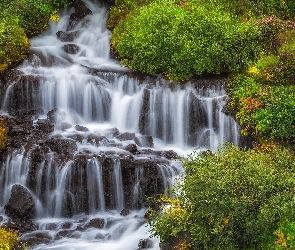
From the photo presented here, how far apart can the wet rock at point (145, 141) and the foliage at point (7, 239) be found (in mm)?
5511

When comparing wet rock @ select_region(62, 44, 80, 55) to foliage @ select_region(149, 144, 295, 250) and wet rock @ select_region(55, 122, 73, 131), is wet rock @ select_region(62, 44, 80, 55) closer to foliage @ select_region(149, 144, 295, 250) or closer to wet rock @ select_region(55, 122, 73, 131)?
wet rock @ select_region(55, 122, 73, 131)

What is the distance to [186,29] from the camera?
65.8 feet

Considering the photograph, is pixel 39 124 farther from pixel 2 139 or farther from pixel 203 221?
pixel 203 221

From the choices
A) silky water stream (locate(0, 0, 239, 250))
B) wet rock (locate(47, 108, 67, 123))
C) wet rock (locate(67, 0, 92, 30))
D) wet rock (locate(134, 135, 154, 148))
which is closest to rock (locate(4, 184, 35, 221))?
silky water stream (locate(0, 0, 239, 250))

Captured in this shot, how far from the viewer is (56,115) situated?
19219 mm

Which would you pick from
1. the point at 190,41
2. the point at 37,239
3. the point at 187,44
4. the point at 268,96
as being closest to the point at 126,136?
the point at 187,44

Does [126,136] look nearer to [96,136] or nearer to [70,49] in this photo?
[96,136]

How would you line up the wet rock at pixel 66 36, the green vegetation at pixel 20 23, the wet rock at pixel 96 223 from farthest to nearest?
the wet rock at pixel 66 36 < the green vegetation at pixel 20 23 < the wet rock at pixel 96 223

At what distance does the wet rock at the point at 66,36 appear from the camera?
22953mm

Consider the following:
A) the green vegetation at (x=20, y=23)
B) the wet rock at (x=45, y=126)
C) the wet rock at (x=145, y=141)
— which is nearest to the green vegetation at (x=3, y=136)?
the wet rock at (x=45, y=126)

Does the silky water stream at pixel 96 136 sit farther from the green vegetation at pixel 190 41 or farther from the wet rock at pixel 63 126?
the green vegetation at pixel 190 41

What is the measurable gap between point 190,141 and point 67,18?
947cm

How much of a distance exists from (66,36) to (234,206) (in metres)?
14.0

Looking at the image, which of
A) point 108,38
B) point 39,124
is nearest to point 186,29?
point 108,38
